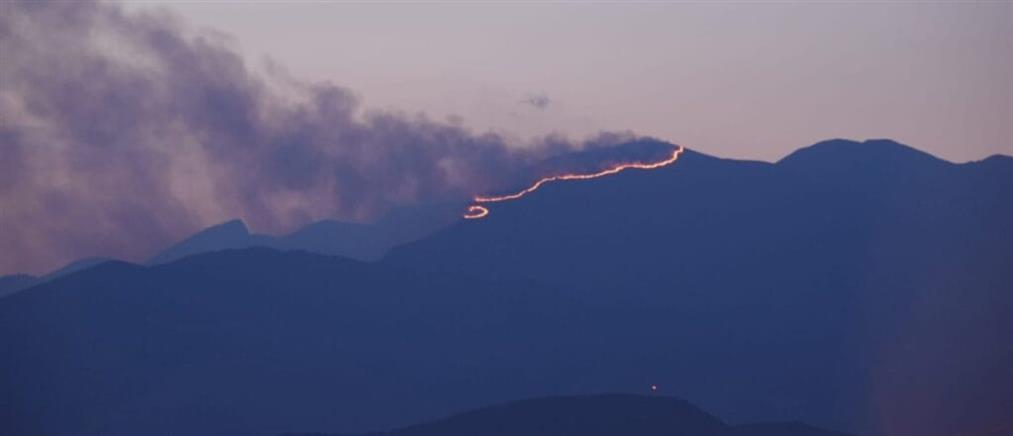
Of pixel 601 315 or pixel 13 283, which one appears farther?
pixel 601 315

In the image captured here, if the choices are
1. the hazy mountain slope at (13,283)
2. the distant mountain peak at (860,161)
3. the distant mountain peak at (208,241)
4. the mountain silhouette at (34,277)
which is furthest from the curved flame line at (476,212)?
the hazy mountain slope at (13,283)

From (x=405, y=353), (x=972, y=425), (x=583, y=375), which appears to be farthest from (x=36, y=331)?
(x=972, y=425)

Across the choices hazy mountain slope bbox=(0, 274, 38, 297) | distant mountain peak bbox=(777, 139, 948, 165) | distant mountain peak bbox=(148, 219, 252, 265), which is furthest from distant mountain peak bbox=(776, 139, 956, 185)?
hazy mountain slope bbox=(0, 274, 38, 297)

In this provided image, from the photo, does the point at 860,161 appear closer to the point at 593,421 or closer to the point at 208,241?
the point at 593,421

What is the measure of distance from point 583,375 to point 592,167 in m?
1.78

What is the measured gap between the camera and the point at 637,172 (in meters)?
9.93

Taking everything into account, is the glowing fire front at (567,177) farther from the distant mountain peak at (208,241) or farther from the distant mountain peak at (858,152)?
the distant mountain peak at (208,241)

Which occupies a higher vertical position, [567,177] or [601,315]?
[567,177]

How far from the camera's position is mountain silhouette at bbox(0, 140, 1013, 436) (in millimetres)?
9156

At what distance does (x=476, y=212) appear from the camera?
31.5ft

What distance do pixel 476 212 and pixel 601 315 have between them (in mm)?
1309

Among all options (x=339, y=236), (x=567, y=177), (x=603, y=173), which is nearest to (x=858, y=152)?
(x=603, y=173)

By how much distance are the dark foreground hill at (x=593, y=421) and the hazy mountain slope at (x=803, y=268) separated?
0.17 m

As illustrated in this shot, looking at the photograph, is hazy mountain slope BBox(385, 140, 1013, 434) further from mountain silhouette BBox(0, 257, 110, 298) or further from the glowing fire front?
mountain silhouette BBox(0, 257, 110, 298)
